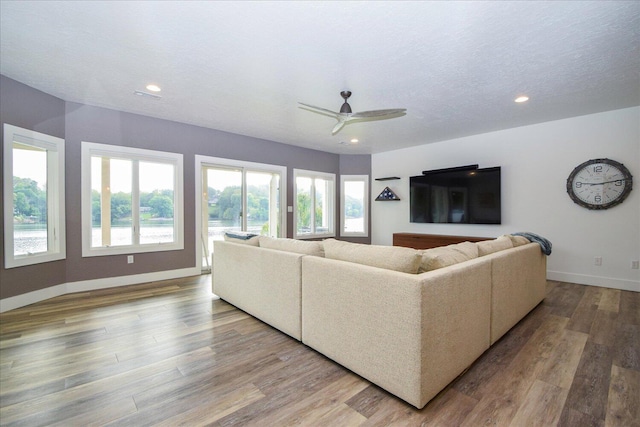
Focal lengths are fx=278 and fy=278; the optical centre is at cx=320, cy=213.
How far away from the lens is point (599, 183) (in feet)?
13.1

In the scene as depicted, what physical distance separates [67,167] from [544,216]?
7.06m

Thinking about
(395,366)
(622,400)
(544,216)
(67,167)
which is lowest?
(622,400)

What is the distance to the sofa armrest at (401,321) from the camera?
1.53 m

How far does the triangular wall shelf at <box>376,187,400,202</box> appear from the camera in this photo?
637cm

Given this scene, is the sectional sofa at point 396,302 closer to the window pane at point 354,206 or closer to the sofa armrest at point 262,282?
the sofa armrest at point 262,282

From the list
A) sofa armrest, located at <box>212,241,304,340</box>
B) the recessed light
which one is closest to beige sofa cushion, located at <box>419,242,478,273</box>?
sofa armrest, located at <box>212,241,304,340</box>

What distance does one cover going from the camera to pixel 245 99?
3564 millimetres

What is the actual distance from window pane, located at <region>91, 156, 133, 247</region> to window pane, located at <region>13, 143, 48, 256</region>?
50 centimetres

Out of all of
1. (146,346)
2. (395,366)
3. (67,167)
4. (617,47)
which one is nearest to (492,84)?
(617,47)

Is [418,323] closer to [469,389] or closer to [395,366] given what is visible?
[395,366]

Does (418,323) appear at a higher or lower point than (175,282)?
higher

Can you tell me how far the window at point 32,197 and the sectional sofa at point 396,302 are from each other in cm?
278

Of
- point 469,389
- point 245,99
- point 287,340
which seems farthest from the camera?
point 245,99

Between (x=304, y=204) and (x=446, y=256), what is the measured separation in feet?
15.3
